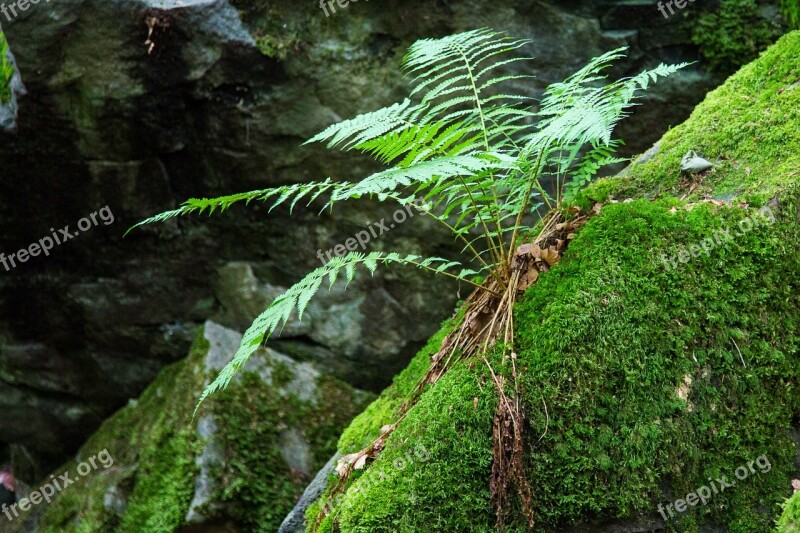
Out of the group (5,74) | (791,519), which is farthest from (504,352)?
(5,74)

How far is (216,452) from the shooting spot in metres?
4.66

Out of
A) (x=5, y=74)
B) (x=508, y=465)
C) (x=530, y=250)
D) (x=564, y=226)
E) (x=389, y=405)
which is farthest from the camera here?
(x=5, y=74)

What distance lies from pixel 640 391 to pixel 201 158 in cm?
410

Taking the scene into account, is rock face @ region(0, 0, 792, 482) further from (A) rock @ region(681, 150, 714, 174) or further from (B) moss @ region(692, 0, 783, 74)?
(A) rock @ region(681, 150, 714, 174)

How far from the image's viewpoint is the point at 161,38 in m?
5.25

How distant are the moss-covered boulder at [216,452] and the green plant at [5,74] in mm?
2244

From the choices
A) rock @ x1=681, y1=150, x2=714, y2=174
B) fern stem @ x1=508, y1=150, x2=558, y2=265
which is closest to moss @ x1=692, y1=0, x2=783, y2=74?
rock @ x1=681, y1=150, x2=714, y2=174

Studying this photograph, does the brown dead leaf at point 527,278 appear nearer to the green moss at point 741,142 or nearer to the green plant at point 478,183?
the green plant at point 478,183

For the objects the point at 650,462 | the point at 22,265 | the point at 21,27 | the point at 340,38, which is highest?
the point at 21,27

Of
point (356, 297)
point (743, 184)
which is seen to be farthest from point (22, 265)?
point (743, 184)

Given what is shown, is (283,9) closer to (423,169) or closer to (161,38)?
(161,38)

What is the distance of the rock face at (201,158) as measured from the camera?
5.30 meters

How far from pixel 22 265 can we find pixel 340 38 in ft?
10.3

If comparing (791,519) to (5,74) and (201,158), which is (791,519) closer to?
(201,158)
